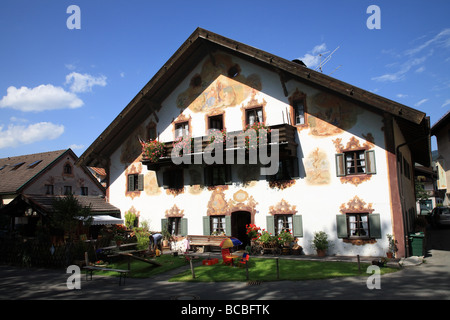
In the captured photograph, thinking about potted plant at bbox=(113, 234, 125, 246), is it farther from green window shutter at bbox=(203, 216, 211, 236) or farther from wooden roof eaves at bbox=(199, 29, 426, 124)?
wooden roof eaves at bbox=(199, 29, 426, 124)

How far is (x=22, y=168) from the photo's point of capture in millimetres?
34062

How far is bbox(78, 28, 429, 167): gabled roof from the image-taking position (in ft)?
50.6

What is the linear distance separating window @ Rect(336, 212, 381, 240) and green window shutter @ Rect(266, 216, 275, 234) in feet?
10.9

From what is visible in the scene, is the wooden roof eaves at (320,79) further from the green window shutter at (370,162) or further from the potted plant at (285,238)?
the potted plant at (285,238)

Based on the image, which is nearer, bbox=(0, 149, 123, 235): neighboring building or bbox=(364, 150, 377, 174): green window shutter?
bbox=(364, 150, 377, 174): green window shutter

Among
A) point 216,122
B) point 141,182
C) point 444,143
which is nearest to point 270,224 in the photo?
point 216,122

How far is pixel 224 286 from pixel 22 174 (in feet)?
93.7

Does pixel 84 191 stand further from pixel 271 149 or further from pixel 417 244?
pixel 417 244

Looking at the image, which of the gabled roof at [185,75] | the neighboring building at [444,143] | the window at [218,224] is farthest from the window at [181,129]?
the neighboring building at [444,143]

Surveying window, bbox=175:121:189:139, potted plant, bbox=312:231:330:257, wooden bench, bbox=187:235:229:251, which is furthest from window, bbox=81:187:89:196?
potted plant, bbox=312:231:330:257

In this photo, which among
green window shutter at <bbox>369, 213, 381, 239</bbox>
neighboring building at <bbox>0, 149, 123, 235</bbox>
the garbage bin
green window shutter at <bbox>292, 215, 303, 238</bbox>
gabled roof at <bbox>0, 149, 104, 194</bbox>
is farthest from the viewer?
gabled roof at <bbox>0, 149, 104, 194</bbox>

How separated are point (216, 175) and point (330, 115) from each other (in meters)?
7.37
